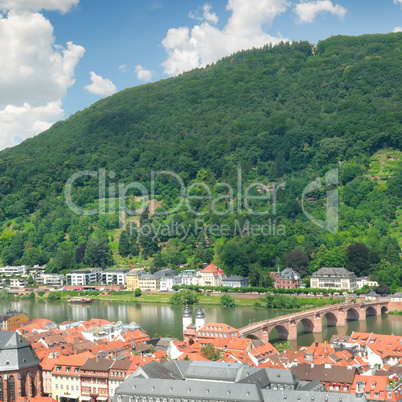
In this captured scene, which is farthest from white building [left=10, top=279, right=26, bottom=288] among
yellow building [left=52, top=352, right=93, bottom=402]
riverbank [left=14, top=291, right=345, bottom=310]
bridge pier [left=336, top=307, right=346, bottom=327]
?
yellow building [left=52, top=352, right=93, bottom=402]

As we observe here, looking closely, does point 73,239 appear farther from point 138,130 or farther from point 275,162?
point 138,130

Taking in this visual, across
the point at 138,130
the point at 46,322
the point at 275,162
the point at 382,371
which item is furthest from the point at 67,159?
the point at 382,371

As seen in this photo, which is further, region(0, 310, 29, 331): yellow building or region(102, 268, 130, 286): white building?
region(102, 268, 130, 286): white building

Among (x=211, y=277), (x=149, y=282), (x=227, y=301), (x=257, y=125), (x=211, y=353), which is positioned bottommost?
(x=227, y=301)

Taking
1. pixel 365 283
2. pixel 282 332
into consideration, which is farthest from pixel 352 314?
pixel 365 283

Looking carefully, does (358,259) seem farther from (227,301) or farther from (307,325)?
(307,325)

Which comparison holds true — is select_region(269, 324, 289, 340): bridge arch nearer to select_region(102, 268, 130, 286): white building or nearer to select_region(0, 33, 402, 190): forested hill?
select_region(102, 268, 130, 286): white building

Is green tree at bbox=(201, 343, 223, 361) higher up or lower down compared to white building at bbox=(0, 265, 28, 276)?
lower down
